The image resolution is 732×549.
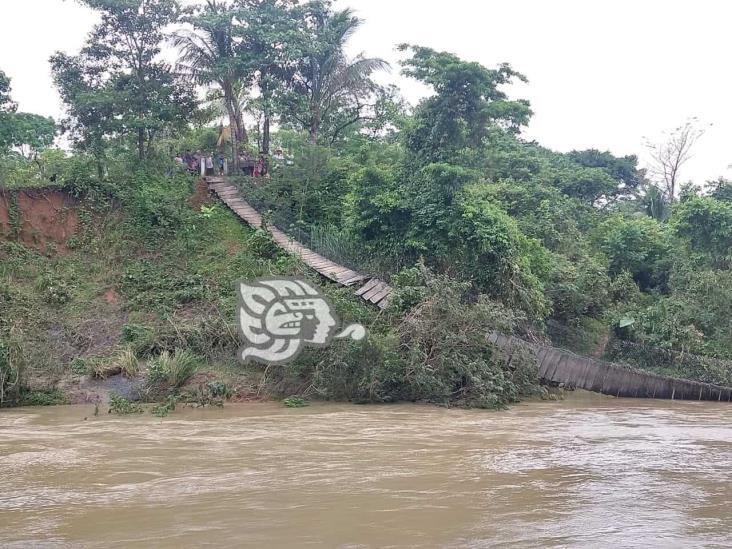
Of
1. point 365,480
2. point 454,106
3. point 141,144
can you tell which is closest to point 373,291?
point 454,106

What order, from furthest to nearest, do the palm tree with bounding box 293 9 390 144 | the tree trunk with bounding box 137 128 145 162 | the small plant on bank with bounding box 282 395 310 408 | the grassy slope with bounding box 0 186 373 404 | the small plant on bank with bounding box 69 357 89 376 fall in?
the palm tree with bounding box 293 9 390 144
the tree trunk with bounding box 137 128 145 162
the grassy slope with bounding box 0 186 373 404
the small plant on bank with bounding box 69 357 89 376
the small plant on bank with bounding box 282 395 310 408

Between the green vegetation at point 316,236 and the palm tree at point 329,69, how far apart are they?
62 mm

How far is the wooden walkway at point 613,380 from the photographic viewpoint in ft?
44.1

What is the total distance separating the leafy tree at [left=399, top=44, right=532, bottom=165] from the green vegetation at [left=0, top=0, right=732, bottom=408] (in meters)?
0.05

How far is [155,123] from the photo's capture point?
18.3 meters

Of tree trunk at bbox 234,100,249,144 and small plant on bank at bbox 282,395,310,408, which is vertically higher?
tree trunk at bbox 234,100,249,144

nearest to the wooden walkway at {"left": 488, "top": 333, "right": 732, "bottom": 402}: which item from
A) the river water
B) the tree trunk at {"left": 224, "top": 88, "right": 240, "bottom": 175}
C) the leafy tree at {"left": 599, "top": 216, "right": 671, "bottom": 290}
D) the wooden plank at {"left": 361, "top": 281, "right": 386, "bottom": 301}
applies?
the river water

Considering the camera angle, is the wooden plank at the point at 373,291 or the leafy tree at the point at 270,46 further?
the leafy tree at the point at 270,46

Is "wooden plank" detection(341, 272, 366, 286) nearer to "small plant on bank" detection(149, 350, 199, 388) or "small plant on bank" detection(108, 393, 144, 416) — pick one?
"small plant on bank" detection(149, 350, 199, 388)

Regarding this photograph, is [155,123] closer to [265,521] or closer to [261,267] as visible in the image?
[261,267]

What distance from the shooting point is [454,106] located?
49.7 feet

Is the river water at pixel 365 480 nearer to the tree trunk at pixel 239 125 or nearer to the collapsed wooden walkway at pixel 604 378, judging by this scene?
the collapsed wooden walkway at pixel 604 378

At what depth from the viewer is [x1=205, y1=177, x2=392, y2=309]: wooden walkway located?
48.3 ft

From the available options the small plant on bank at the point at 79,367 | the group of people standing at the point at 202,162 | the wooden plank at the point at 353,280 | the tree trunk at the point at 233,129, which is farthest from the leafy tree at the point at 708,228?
the small plant on bank at the point at 79,367
